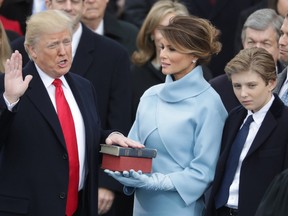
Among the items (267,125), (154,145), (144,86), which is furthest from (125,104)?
(267,125)

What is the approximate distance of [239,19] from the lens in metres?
8.95

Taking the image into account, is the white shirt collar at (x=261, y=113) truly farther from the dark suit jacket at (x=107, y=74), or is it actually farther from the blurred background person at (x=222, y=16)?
the blurred background person at (x=222, y=16)

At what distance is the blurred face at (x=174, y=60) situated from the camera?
21.1 ft

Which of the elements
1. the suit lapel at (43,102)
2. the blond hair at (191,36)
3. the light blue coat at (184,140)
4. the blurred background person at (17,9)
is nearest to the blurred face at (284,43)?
the blond hair at (191,36)

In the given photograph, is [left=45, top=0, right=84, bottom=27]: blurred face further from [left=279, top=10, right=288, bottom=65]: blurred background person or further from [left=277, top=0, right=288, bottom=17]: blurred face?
[left=279, top=10, right=288, bottom=65]: blurred background person

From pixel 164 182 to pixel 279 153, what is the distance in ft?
2.54

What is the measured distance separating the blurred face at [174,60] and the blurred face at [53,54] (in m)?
0.64

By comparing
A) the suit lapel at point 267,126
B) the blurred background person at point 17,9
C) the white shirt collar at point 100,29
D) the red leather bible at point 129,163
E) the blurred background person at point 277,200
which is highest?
the blurred background person at point 17,9

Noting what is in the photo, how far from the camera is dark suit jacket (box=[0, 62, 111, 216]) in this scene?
240 inches

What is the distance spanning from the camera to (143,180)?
615 centimetres

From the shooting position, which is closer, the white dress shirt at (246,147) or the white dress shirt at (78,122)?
the white dress shirt at (246,147)

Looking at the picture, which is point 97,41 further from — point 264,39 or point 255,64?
point 255,64

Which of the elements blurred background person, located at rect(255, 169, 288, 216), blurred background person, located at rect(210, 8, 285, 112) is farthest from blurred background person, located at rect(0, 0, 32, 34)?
blurred background person, located at rect(255, 169, 288, 216)

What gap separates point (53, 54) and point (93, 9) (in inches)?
86.9
